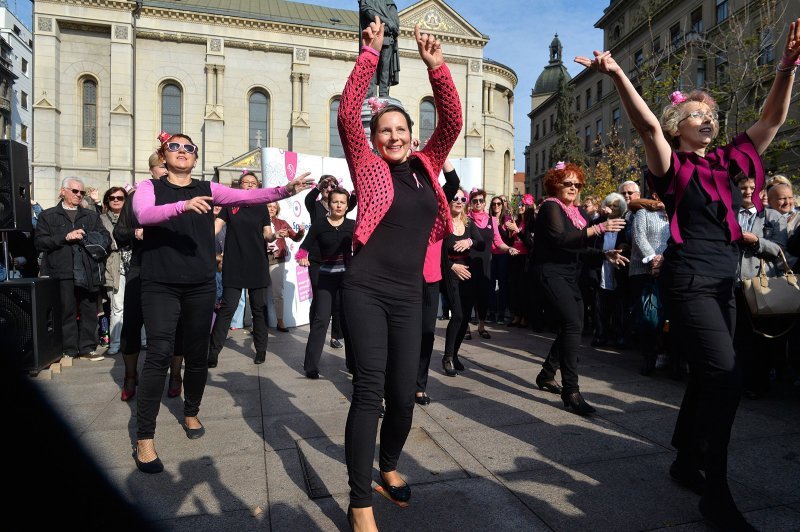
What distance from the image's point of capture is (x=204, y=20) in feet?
113

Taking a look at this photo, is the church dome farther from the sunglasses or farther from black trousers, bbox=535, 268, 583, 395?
the sunglasses

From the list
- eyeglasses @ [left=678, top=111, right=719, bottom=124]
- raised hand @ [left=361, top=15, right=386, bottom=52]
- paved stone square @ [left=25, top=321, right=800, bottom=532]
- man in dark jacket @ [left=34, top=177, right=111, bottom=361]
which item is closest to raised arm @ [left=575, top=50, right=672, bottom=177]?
eyeglasses @ [left=678, top=111, right=719, bottom=124]

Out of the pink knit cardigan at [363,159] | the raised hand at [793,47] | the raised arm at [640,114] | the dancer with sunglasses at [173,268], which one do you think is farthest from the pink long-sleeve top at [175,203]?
the raised hand at [793,47]

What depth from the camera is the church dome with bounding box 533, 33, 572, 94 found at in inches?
3045

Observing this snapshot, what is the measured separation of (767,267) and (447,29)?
38.4m

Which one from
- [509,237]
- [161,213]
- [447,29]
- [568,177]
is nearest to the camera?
[161,213]

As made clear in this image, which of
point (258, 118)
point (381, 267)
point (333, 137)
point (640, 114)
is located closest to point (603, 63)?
point (640, 114)

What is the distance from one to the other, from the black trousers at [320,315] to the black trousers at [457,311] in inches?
49.0

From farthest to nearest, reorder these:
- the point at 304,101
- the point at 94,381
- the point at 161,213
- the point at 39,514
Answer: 1. the point at 304,101
2. the point at 94,381
3. the point at 161,213
4. the point at 39,514

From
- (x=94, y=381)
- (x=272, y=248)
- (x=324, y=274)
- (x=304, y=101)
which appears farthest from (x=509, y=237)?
(x=304, y=101)

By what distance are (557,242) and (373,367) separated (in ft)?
8.38

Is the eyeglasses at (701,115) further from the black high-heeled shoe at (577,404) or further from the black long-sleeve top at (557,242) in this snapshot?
the black high-heeled shoe at (577,404)

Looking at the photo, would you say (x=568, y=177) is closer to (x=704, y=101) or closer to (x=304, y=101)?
(x=704, y=101)

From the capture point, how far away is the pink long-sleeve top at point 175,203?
3461mm
